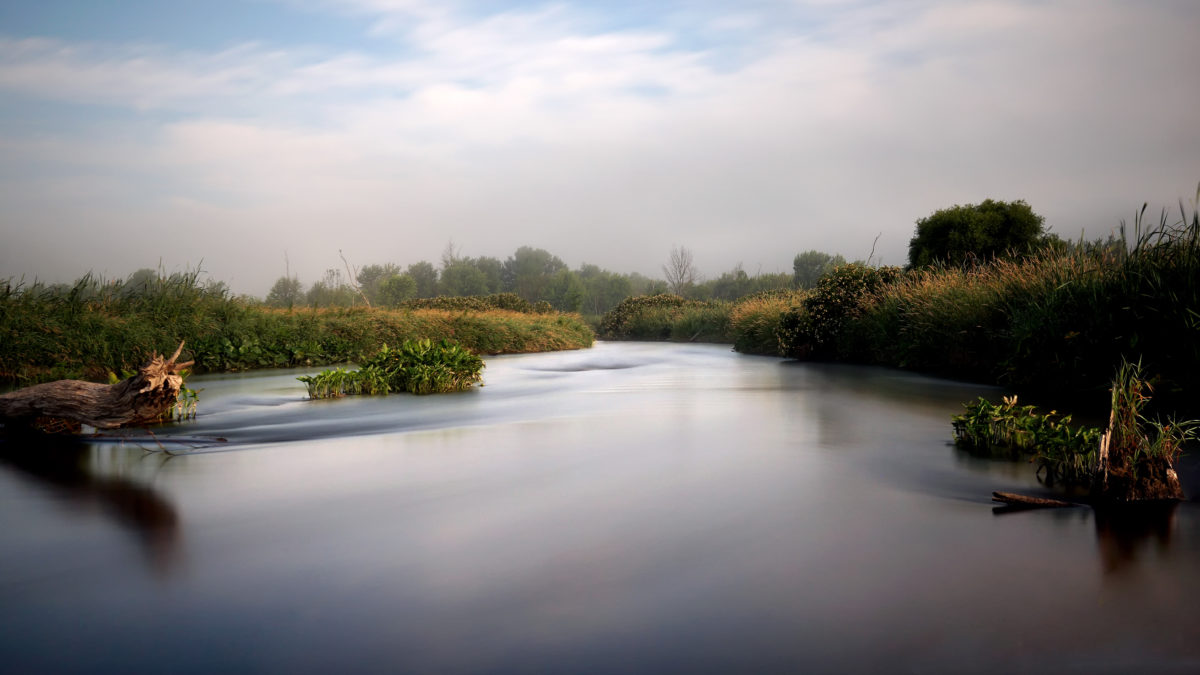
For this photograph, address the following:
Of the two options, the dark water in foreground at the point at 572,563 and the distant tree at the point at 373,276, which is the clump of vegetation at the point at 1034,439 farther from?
the distant tree at the point at 373,276

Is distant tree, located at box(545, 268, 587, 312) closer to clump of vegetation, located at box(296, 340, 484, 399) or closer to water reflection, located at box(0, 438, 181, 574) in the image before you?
clump of vegetation, located at box(296, 340, 484, 399)

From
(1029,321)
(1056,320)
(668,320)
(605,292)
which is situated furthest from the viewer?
(605,292)

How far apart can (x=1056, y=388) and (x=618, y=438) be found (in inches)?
242

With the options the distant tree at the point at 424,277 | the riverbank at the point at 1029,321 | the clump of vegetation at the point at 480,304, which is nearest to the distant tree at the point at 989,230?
the riverbank at the point at 1029,321

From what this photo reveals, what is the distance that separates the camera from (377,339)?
2023cm

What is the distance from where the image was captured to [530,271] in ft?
271

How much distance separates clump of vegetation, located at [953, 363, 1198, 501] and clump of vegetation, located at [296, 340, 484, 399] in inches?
310

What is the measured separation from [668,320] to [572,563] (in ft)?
118

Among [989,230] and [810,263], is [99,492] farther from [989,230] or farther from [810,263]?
[810,263]

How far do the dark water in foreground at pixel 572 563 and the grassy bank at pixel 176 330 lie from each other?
7637 mm

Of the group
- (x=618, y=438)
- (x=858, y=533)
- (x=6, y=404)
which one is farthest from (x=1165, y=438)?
(x=6, y=404)

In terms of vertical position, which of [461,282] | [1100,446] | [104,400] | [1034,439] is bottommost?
[1034,439]

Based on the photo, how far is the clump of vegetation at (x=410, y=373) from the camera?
11406 mm

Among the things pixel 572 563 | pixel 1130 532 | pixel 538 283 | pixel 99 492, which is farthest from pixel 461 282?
pixel 1130 532
